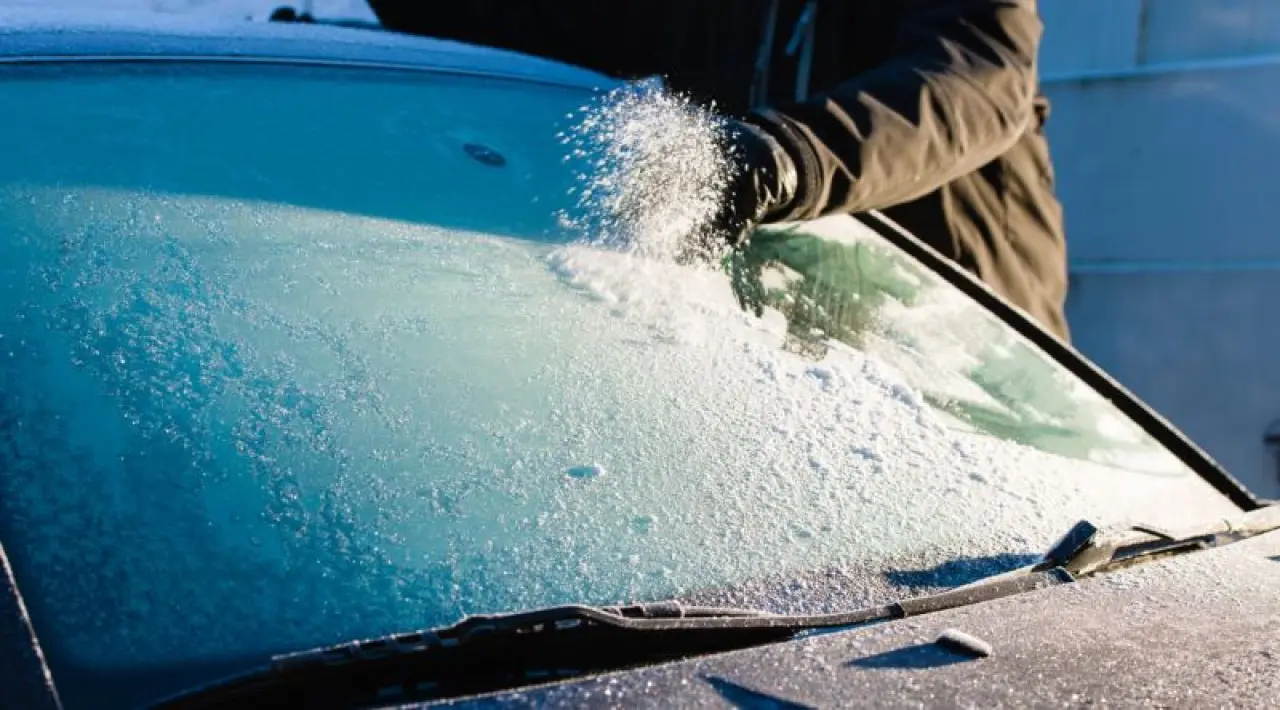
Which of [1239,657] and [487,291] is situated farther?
[487,291]

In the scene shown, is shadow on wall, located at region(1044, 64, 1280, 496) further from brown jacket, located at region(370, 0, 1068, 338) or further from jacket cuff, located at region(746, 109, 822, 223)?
jacket cuff, located at region(746, 109, 822, 223)

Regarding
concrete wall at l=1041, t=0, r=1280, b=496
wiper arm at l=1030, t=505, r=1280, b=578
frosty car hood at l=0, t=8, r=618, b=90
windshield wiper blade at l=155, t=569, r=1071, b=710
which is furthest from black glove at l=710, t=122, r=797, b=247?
concrete wall at l=1041, t=0, r=1280, b=496

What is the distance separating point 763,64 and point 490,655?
195cm

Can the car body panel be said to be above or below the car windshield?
below

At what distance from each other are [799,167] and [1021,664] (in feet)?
2.99

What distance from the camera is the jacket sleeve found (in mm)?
2008

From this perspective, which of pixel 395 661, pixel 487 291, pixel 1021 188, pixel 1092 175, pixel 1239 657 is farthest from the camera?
pixel 1092 175

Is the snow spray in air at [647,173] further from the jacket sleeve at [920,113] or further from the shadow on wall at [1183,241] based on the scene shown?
the shadow on wall at [1183,241]

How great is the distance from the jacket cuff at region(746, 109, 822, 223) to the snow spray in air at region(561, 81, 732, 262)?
85mm

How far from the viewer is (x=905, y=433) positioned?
1565 mm

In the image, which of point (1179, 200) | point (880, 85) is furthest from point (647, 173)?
point (1179, 200)

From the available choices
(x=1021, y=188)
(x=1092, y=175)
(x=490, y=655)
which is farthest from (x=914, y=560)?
(x=1092, y=175)

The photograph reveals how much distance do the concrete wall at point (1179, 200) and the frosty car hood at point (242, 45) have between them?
283cm

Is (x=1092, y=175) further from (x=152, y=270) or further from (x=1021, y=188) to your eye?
(x=152, y=270)
